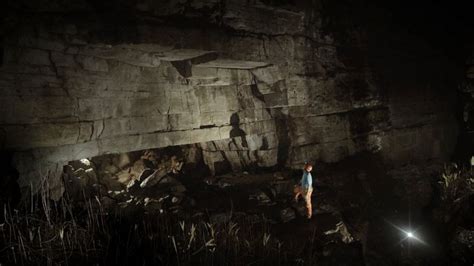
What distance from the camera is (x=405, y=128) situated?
10.3m

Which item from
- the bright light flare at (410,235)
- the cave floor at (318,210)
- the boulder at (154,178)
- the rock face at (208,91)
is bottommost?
the bright light flare at (410,235)

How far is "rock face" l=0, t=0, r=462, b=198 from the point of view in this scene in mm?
5285

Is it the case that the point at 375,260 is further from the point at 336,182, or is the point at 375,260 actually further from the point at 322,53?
the point at 322,53

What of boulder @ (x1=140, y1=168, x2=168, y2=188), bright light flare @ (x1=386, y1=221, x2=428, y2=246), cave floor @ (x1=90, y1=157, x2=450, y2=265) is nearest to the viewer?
cave floor @ (x1=90, y1=157, x2=450, y2=265)

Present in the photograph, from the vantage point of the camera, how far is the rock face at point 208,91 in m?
5.29

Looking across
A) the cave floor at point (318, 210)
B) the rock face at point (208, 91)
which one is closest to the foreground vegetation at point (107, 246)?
the cave floor at point (318, 210)

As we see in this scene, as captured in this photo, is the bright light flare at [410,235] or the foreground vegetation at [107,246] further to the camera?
the bright light flare at [410,235]

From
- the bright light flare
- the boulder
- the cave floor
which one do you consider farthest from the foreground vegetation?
the bright light flare

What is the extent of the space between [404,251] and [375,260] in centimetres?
83

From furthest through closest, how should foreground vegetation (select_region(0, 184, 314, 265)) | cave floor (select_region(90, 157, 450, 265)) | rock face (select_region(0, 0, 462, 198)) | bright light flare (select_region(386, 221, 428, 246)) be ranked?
bright light flare (select_region(386, 221, 428, 246)) → cave floor (select_region(90, 157, 450, 265)) → rock face (select_region(0, 0, 462, 198)) → foreground vegetation (select_region(0, 184, 314, 265))

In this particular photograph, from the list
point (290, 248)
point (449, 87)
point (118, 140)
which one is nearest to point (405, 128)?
point (449, 87)

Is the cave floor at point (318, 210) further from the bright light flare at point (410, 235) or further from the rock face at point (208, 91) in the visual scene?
the rock face at point (208, 91)

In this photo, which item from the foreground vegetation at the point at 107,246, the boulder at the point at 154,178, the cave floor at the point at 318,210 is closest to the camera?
the foreground vegetation at the point at 107,246

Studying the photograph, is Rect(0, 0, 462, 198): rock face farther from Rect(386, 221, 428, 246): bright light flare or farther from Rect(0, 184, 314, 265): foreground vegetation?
Rect(386, 221, 428, 246): bright light flare
